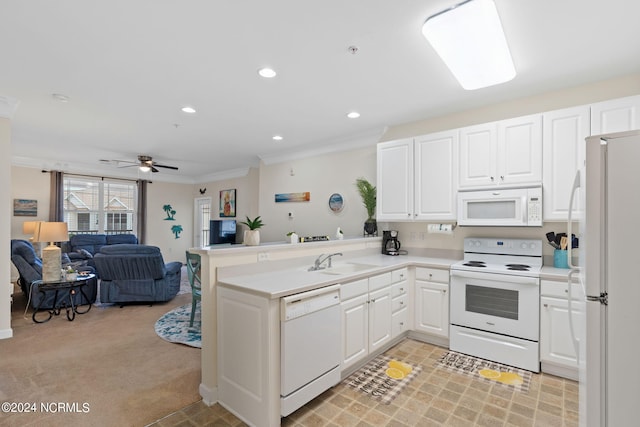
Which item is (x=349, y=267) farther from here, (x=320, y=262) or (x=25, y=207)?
(x=25, y=207)

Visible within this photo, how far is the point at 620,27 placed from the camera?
207 cm

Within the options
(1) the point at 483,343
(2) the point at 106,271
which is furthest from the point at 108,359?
(1) the point at 483,343

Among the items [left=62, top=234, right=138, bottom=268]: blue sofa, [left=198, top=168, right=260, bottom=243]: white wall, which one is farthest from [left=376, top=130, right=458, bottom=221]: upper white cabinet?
[left=62, top=234, right=138, bottom=268]: blue sofa

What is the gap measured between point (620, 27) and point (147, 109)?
4342mm

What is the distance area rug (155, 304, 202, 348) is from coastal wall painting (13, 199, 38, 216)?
486cm

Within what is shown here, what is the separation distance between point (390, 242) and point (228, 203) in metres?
5.37

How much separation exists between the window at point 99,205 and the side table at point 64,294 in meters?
3.61

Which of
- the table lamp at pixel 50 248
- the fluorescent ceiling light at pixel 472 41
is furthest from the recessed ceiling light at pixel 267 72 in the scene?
the table lamp at pixel 50 248

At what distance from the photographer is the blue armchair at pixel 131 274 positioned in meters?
4.64

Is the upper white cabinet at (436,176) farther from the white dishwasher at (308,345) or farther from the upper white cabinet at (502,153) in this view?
the white dishwasher at (308,345)

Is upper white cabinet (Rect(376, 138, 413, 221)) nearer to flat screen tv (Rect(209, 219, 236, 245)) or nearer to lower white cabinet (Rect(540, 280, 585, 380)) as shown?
lower white cabinet (Rect(540, 280, 585, 380))

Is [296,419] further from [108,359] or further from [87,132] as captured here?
[87,132]

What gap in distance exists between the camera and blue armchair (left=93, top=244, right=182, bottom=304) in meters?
4.64

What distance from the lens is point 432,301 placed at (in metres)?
3.30
